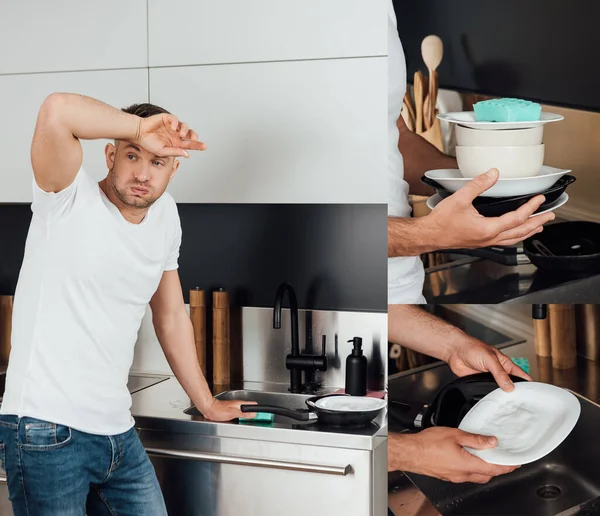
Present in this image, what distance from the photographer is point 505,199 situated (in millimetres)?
1989

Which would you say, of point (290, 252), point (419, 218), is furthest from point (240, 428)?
point (419, 218)

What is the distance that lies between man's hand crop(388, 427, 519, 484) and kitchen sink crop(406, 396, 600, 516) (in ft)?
0.09

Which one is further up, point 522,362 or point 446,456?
point 522,362

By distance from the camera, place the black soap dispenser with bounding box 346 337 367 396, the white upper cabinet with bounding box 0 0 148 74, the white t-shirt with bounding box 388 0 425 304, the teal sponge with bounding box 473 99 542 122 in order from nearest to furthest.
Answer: the teal sponge with bounding box 473 99 542 122
the white t-shirt with bounding box 388 0 425 304
the black soap dispenser with bounding box 346 337 367 396
the white upper cabinet with bounding box 0 0 148 74

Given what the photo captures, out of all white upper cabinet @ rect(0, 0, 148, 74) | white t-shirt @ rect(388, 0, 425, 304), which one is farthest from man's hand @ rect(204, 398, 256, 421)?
white upper cabinet @ rect(0, 0, 148, 74)

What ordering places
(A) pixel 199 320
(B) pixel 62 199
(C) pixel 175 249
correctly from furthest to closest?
(A) pixel 199 320, (C) pixel 175 249, (B) pixel 62 199

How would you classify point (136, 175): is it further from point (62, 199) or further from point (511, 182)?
point (511, 182)

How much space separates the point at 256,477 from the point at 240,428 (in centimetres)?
14

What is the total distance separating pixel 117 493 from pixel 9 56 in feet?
4.46

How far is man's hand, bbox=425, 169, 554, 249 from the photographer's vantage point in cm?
198

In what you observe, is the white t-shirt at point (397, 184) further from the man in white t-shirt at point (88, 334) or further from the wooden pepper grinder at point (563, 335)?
the man in white t-shirt at point (88, 334)

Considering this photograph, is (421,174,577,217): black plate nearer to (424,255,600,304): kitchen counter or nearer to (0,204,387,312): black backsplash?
(424,255,600,304): kitchen counter

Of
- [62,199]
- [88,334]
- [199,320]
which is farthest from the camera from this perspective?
[199,320]

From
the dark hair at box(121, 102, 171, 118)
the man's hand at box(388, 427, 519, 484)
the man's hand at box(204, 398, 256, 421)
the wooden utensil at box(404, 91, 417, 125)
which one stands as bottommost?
the man's hand at box(388, 427, 519, 484)
